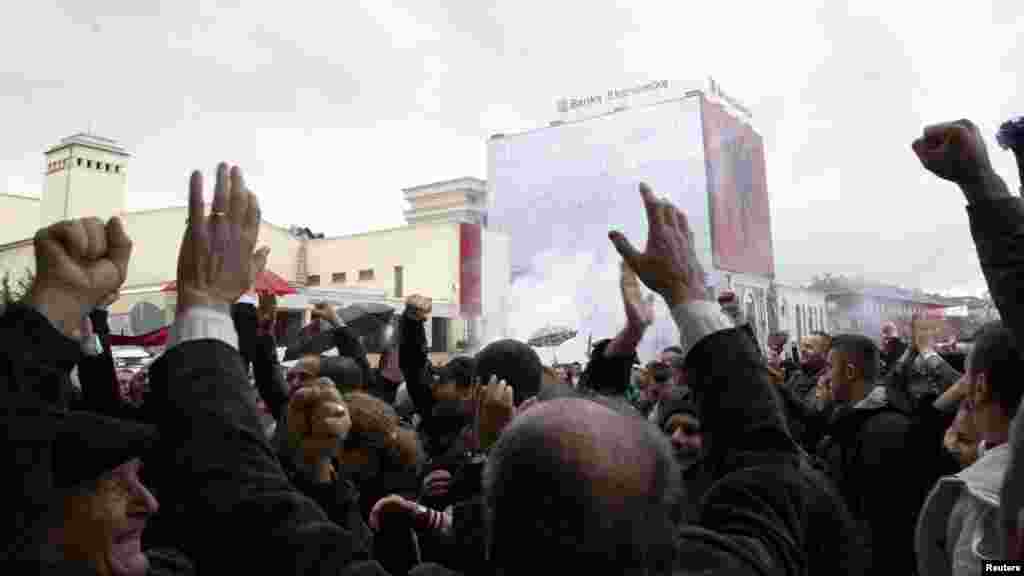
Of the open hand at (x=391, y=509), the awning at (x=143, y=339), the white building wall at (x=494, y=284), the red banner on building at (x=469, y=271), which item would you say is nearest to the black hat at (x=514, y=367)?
the open hand at (x=391, y=509)

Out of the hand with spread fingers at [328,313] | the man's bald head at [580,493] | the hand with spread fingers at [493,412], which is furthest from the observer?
the hand with spread fingers at [328,313]

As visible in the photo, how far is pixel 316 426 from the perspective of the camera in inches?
109

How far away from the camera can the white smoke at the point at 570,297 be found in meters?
45.0

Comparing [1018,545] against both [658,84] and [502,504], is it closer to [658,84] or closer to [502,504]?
[502,504]

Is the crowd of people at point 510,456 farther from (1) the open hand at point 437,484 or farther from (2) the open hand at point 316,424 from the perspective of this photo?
(2) the open hand at point 316,424

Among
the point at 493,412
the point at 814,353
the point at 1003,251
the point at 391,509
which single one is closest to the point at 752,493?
the point at 1003,251

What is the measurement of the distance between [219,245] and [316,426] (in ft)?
4.70

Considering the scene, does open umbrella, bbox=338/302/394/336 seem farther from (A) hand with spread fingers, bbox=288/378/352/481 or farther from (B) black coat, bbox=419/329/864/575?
(B) black coat, bbox=419/329/864/575

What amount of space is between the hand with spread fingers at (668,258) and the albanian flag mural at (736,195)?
148 feet

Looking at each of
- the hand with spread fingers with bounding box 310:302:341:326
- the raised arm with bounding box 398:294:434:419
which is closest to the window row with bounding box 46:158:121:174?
the hand with spread fingers with bounding box 310:302:341:326

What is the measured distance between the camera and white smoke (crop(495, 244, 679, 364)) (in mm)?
45031

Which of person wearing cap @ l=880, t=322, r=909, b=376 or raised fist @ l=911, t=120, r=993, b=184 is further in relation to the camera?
person wearing cap @ l=880, t=322, r=909, b=376

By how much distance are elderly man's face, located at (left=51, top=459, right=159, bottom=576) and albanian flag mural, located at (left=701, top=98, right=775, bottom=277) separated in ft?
150

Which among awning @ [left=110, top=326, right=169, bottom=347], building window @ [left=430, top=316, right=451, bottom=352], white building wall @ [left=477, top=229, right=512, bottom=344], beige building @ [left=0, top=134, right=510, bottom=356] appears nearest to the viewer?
awning @ [left=110, top=326, right=169, bottom=347]
